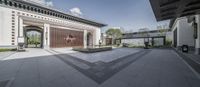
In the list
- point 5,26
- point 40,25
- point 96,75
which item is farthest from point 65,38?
point 96,75

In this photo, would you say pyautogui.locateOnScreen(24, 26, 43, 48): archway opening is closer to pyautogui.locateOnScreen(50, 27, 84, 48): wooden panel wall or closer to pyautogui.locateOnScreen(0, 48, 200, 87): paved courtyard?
pyautogui.locateOnScreen(50, 27, 84, 48): wooden panel wall

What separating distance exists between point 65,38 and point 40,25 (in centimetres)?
603

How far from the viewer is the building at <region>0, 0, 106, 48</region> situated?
15242mm

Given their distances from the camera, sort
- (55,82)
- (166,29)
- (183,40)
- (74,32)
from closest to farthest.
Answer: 1. (55,82)
2. (183,40)
3. (74,32)
4. (166,29)

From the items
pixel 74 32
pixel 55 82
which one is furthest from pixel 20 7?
pixel 55 82

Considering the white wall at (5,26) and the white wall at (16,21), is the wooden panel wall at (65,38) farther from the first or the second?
the white wall at (5,26)

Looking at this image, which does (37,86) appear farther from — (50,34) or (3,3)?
(50,34)

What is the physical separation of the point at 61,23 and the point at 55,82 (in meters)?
21.5

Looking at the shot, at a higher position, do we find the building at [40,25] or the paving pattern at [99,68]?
the building at [40,25]

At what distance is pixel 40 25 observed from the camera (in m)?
19.5

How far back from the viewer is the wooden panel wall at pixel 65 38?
21.7 m

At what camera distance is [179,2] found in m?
6.43

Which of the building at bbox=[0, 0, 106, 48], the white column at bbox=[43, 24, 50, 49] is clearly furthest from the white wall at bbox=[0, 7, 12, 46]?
the white column at bbox=[43, 24, 50, 49]

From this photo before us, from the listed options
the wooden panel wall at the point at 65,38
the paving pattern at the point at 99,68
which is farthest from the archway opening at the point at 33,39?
the paving pattern at the point at 99,68
